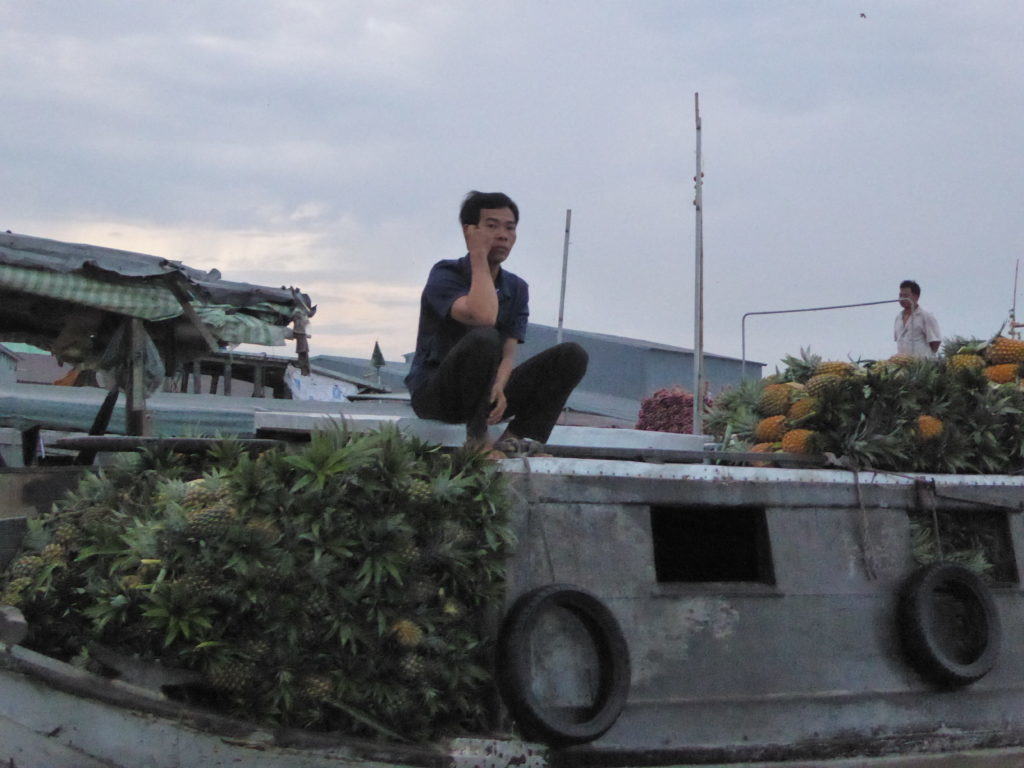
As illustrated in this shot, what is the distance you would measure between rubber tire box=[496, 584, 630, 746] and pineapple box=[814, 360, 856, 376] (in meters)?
1.67

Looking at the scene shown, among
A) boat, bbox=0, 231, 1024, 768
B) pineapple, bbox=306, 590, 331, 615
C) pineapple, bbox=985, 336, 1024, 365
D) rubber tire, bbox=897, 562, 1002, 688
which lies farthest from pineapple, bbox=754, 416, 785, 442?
pineapple, bbox=306, 590, 331, 615

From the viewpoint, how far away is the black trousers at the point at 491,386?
143 inches

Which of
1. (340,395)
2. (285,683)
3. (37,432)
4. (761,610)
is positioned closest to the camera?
(285,683)

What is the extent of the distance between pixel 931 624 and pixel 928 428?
80cm

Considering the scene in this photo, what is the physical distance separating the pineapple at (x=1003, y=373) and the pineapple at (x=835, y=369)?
822 millimetres

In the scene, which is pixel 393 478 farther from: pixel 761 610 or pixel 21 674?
pixel 761 610

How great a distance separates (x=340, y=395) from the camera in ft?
59.2

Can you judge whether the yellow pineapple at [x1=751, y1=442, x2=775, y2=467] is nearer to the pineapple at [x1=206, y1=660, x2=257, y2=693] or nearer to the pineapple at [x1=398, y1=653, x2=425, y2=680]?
the pineapple at [x1=398, y1=653, x2=425, y2=680]

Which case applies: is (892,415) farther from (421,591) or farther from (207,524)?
(207,524)

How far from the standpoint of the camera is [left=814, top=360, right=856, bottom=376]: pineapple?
453 centimetres

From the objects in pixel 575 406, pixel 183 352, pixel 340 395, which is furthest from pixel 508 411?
pixel 575 406

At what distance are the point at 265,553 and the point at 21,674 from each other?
772 millimetres

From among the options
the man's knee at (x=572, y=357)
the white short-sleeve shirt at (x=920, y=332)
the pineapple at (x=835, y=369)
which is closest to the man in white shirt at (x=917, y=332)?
the white short-sleeve shirt at (x=920, y=332)

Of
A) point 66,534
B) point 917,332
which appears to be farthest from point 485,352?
point 917,332
